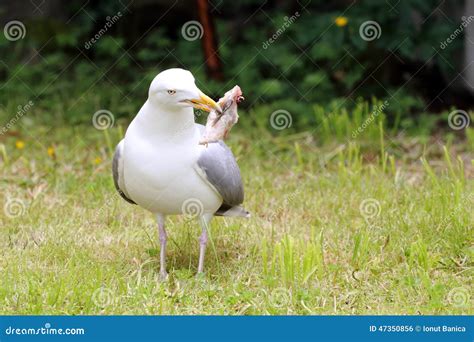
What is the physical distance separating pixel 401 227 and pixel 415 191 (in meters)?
0.68

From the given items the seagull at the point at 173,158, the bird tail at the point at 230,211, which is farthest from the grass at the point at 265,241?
the seagull at the point at 173,158

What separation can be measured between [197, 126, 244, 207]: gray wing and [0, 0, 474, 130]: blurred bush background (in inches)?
93.9

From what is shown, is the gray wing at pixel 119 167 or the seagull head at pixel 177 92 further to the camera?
the gray wing at pixel 119 167

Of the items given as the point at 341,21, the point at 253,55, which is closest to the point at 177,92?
the point at 341,21

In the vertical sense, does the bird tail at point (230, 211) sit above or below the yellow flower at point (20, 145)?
below

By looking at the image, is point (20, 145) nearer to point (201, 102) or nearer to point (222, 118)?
point (222, 118)

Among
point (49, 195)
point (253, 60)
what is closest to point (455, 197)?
point (49, 195)

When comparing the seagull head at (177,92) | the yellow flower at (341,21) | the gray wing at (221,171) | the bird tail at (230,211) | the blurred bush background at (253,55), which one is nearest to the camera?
the seagull head at (177,92)

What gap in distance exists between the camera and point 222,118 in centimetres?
378

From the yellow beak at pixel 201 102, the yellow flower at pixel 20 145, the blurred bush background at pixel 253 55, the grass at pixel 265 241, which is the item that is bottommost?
the grass at pixel 265 241

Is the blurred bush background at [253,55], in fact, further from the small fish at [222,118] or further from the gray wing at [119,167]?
the gray wing at [119,167]

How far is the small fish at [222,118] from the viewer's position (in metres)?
3.75

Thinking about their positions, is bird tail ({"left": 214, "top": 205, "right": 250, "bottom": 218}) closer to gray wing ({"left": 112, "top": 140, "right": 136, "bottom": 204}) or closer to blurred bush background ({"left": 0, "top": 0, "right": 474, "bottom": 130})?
gray wing ({"left": 112, "top": 140, "right": 136, "bottom": 204})

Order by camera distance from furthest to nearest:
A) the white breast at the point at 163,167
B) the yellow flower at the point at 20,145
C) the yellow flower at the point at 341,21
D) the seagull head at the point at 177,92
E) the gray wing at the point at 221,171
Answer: the yellow flower at the point at 341,21 → the yellow flower at the point at 20,145 → the gray wing at the point at 221,171 → the white breast at the point at 163,167 → the seagull head at the point at 177,92
